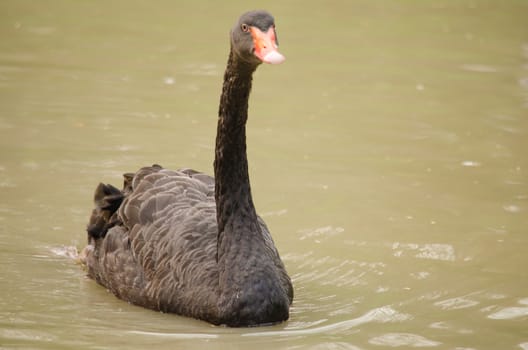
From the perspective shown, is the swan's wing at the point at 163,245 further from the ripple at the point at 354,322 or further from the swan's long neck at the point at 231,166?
the ripple at the point at 354,322

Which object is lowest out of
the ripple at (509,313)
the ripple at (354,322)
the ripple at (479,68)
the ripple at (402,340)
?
the ripple at (402,340)

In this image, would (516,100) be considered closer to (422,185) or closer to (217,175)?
(422,185)

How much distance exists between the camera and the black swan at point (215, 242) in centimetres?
662

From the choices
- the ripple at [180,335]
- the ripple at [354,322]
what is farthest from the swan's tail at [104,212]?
the ripple at [354,322]

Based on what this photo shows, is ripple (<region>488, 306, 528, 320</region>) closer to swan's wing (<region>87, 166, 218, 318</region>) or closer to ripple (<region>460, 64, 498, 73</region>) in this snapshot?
swan's wing (<region>87, 166, 218, 318</region>)

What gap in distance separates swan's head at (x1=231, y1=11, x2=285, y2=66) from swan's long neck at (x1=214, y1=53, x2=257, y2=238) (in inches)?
22.4

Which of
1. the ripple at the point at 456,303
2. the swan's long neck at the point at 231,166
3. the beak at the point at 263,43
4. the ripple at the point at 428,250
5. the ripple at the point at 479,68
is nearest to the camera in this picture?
the beak at the point at 263,43

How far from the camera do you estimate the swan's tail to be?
789cm

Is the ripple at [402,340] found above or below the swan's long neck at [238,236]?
below

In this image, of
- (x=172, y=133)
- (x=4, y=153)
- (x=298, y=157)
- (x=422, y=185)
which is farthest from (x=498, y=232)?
Result: (x=4, y=153)

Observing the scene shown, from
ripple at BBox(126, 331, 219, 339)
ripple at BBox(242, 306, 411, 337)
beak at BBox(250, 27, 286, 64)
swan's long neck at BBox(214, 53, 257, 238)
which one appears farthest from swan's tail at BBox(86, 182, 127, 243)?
beak at BBox(250, 27, 286, 64)

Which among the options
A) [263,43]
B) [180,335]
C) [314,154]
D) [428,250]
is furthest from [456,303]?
[314,154]

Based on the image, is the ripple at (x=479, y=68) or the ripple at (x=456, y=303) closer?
the ripple at (x=456, y=303)

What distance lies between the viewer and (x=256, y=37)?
19.9 feet
